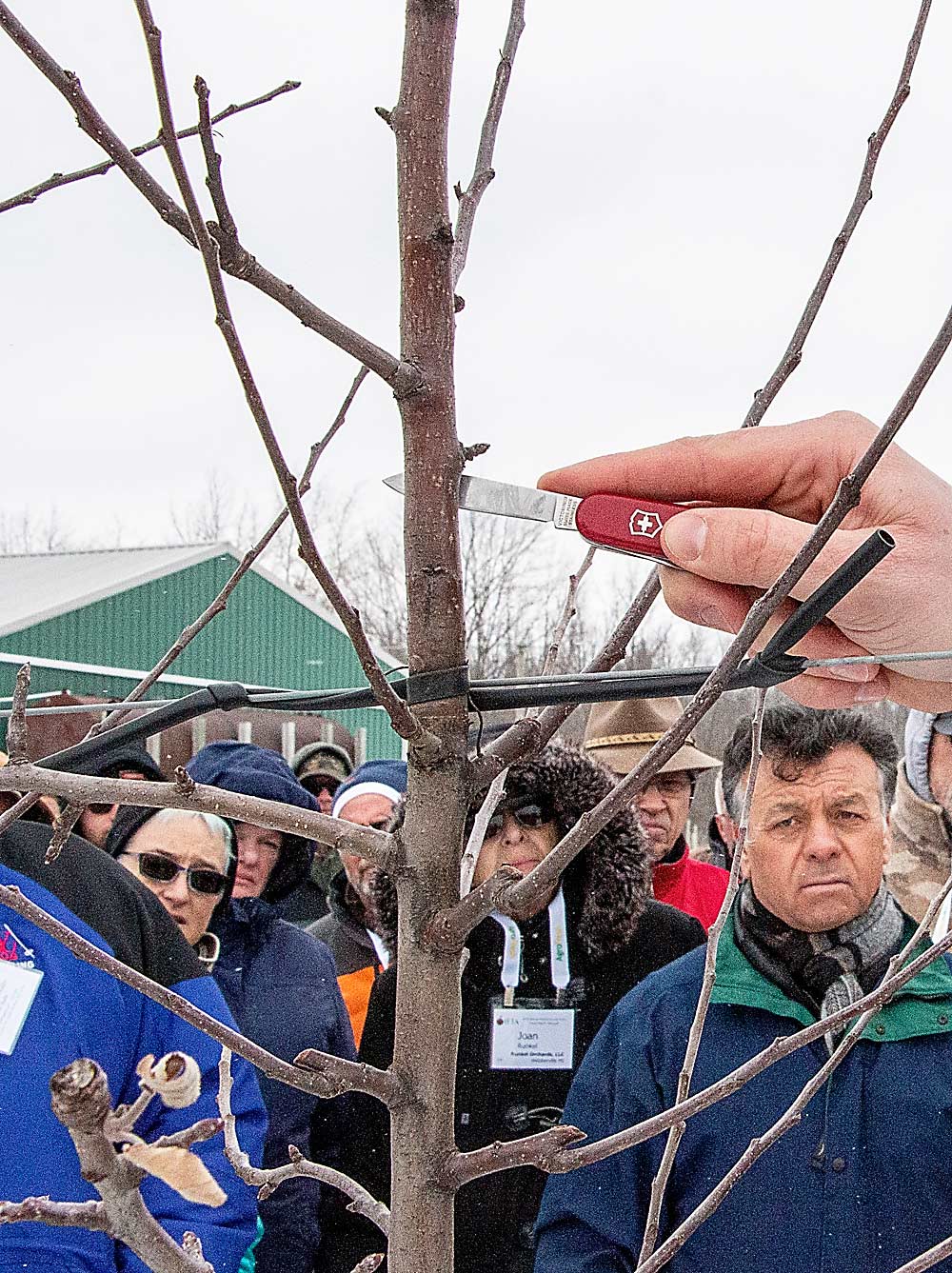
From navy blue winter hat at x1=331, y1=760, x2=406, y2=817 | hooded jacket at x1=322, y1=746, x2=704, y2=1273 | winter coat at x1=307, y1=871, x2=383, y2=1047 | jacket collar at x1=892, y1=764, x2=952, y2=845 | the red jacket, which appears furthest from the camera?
navy blue winter hat at x1=331, y1=760, x2=406, y2=817

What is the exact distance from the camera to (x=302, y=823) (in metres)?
0.89

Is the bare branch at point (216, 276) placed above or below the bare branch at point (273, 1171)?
above

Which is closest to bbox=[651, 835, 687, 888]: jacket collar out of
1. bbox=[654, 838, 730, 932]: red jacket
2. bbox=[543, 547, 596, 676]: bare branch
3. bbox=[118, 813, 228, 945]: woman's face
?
bbox=[654, 838, 730, 932]: red jacket

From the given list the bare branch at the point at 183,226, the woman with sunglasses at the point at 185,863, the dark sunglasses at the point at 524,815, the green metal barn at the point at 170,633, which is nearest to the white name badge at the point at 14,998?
the woman with sunglasses at the point at 185,863

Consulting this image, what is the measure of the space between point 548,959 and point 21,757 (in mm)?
2174

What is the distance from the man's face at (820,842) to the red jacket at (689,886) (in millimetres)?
1521

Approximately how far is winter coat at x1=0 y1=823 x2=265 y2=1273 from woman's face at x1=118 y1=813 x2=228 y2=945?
20.7 inches

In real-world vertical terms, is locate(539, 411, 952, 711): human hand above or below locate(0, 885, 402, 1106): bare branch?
above

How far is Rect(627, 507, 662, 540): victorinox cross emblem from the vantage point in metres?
1.24

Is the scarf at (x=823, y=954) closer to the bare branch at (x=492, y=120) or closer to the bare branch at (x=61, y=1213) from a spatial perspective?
the bare branch at (x=492, y=120)

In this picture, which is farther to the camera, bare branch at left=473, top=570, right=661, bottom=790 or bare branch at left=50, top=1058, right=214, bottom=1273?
bare branch at left=473, top=570, right=661, bottom=790

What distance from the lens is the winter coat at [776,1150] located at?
2051 mm

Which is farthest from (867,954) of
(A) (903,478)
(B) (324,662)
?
(B) (324,662)

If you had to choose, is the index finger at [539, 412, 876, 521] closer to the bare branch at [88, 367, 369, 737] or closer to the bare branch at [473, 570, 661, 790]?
the bare branch at [473, 570, 661, 790]
